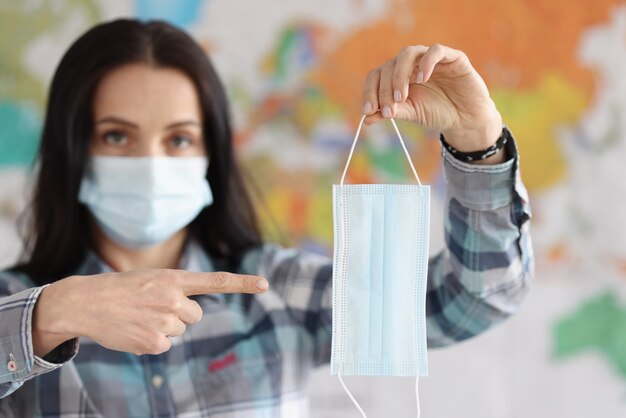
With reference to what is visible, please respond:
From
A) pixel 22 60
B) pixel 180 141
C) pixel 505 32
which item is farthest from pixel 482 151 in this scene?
pixel 22 60

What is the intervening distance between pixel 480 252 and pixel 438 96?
24cm

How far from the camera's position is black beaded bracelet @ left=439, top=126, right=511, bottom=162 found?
0.97 m

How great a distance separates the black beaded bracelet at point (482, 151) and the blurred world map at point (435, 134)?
2.12 feet

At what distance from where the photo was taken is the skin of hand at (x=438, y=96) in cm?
88

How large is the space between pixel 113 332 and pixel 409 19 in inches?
42.5

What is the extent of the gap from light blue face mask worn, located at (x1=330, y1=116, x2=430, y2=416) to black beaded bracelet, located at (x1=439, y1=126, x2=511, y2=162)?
10cm

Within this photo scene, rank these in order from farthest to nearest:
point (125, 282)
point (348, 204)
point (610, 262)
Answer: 1. point (610, 262)
2. point (348, 204)
3. point (125, 282)

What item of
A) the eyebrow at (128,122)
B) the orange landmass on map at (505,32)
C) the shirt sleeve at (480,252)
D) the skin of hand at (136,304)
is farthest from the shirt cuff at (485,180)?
the orange landmass on map at (505,32)

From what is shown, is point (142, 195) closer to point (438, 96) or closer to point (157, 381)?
point (157, 381)

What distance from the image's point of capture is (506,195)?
99 centimetres

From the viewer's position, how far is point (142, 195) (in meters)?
1.18

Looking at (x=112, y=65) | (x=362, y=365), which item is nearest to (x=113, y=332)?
(x=362, y=365)

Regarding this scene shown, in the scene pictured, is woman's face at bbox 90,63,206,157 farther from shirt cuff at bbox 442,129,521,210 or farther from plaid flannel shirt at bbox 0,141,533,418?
shirt cuff at bbox 442,129,521,210

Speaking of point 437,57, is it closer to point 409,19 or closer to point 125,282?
point 125,282
